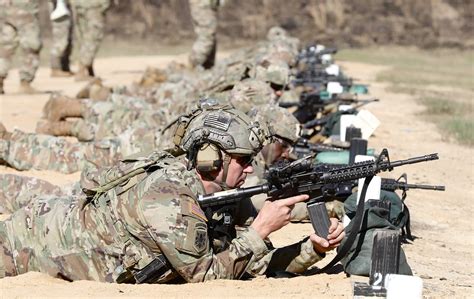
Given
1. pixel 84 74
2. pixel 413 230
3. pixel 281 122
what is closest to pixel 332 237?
pixel 281 122

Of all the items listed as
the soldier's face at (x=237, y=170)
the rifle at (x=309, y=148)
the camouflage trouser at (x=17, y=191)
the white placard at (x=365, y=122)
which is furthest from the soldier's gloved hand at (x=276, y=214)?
the rifle at (x=309, y=148)

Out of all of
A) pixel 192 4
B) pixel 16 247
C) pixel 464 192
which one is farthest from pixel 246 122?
pixel 192 4

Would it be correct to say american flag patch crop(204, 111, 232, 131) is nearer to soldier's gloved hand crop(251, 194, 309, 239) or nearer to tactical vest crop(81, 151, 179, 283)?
tactical vest crop(81, 151, 179, 283)

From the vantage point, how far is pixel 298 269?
5648 mm

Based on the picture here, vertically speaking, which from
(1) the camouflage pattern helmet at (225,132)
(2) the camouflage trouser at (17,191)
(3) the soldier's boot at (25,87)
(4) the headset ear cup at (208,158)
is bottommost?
(3) the soldier's boot at (25,87)

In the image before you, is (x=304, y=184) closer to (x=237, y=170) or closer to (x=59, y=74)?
(x=237, y=170)

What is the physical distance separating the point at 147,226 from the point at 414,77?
20932 millimetres

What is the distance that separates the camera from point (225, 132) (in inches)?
204

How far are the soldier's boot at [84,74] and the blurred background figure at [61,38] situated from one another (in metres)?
0.66

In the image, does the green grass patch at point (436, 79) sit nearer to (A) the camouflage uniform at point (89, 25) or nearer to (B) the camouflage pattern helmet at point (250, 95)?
(B) the camouflage pattern helmet at point (250, 95)

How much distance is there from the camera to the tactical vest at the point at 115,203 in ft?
17.0

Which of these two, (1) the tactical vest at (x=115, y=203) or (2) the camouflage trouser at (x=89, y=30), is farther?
(2) the camouflage trouser at (x=89, y=30)

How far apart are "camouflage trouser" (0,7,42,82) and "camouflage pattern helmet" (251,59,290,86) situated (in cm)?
607

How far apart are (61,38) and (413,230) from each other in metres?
13.9
